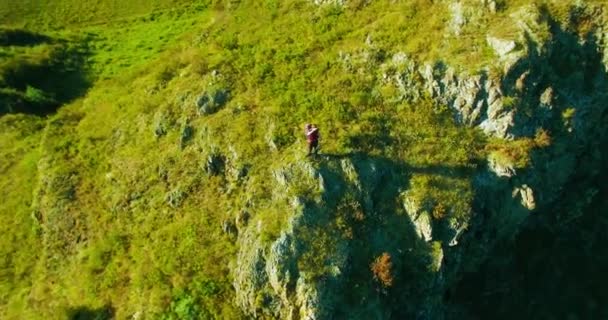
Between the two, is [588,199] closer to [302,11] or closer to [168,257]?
[302,11]

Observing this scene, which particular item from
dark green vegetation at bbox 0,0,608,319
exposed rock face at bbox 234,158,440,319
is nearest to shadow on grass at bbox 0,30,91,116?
dark green vegetation at bbox 0,0,608,319

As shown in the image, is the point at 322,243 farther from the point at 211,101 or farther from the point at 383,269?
the point at 211,101

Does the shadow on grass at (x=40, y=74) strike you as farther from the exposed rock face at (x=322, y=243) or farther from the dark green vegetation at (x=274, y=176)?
the exposed rock face at (x=322, y=243)

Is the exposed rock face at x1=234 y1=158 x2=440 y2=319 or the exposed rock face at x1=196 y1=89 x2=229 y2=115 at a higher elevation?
the exposed rock face at x1=196 y1=89 x2=229 y2=115

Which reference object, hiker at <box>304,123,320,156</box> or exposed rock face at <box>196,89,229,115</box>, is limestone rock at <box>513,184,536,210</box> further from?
exposed rock face at <box>196,89,229,115</box>

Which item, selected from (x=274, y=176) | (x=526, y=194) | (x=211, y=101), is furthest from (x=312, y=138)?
(x=526, y=194)

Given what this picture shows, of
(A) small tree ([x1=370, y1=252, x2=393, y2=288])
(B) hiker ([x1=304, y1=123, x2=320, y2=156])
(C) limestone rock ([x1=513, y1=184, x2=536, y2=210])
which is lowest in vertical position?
(C) limestone rock ([x1=513, y1=184, x2=536, y2=210])

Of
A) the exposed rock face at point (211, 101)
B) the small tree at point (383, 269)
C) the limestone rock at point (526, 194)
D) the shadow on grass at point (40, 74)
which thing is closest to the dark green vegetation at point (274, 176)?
the exposed rock face at point (211, 101)
